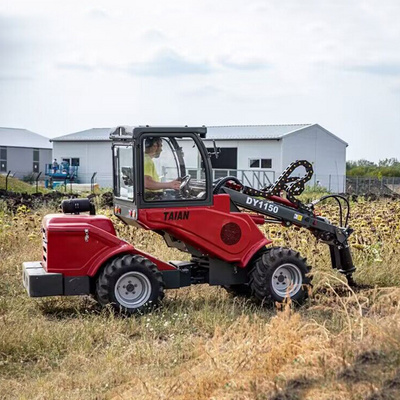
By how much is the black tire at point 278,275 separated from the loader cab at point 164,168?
1028 mm

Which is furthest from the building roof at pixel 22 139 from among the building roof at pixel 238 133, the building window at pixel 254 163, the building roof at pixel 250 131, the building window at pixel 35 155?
the building window at pixel 254 163

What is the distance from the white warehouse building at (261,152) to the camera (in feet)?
133

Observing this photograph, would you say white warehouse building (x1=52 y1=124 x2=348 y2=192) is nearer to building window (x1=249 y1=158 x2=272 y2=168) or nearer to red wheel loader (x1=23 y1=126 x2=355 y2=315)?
building window (x1=249 y1=158 x2=272 y2=168)

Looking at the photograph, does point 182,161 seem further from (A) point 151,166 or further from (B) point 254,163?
(B) point 254,163

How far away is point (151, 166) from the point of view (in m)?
9.26

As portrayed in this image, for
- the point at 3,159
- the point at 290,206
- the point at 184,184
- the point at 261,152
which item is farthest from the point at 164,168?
the point at 3,159

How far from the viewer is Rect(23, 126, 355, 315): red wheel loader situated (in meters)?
9.16

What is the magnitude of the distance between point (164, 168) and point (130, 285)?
143 cm

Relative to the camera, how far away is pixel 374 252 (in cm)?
1216

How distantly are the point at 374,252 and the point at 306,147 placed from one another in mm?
30268

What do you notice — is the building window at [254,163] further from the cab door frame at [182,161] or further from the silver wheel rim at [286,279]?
the cab door frame at [182,161]

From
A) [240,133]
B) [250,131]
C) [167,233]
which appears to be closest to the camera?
[167,233]

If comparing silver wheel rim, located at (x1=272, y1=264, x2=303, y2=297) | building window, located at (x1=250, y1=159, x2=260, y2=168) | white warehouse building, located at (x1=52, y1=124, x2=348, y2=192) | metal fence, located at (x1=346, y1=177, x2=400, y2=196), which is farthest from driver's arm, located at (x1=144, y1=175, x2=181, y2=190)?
building window, located at (x1=250, y1=159, x2=260, y2=168)

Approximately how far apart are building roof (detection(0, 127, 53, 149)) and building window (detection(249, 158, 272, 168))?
72.3ft
